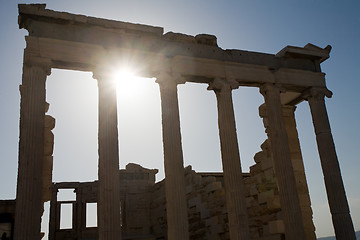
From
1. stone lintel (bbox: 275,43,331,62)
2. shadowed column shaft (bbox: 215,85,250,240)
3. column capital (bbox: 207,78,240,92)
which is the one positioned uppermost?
stone lintel (bbox: 275,43,331,62)

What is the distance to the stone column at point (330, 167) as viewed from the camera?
1644 centimetres

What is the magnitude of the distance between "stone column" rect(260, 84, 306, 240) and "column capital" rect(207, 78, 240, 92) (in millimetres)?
1705

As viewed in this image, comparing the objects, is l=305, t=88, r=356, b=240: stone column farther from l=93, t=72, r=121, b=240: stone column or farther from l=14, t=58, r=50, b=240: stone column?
l=14, t=58, r=50, b=240: stone column

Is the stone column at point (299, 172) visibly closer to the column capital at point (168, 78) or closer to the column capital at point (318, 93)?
the column capital at point (318, 93)

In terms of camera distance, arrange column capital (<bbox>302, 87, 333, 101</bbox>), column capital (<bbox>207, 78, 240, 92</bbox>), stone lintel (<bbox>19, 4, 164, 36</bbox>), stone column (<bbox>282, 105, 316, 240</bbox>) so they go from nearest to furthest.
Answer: stone lintel (<bbox>19, 4, 164, 36</bbox>), column capital (<bbox>207, 78, 240, 92</bbox>), column capital (<bbox>302, 87, 333, 101</bbox>), stone column (<bbox>282, 105, 316, 240</bbox>)

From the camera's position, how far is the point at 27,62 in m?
13.8

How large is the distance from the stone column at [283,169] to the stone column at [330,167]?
6.73 ft

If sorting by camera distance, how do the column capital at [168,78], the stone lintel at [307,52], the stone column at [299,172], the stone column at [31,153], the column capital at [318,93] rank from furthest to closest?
the stone column at [299,172] → the column capital at [318,93] → the stone lintel at [307,52] → the column capital at [168,78] → the stone column at [31,153]

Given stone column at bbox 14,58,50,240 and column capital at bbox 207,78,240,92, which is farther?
column capital at bbox 207,78,240,92

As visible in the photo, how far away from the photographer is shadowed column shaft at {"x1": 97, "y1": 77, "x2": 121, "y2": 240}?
13052 millimetres

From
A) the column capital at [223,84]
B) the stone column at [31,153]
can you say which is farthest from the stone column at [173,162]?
the stone column at [31,153]

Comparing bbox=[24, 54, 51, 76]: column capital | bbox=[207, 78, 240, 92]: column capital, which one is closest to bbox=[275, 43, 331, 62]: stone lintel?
bbox=[207, 78, 240, 92]: column capital

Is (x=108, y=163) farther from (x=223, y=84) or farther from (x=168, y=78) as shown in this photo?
(x=223, y=84)

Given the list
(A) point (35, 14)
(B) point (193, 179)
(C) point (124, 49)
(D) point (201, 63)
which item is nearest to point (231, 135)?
(D) point (201, 63)
